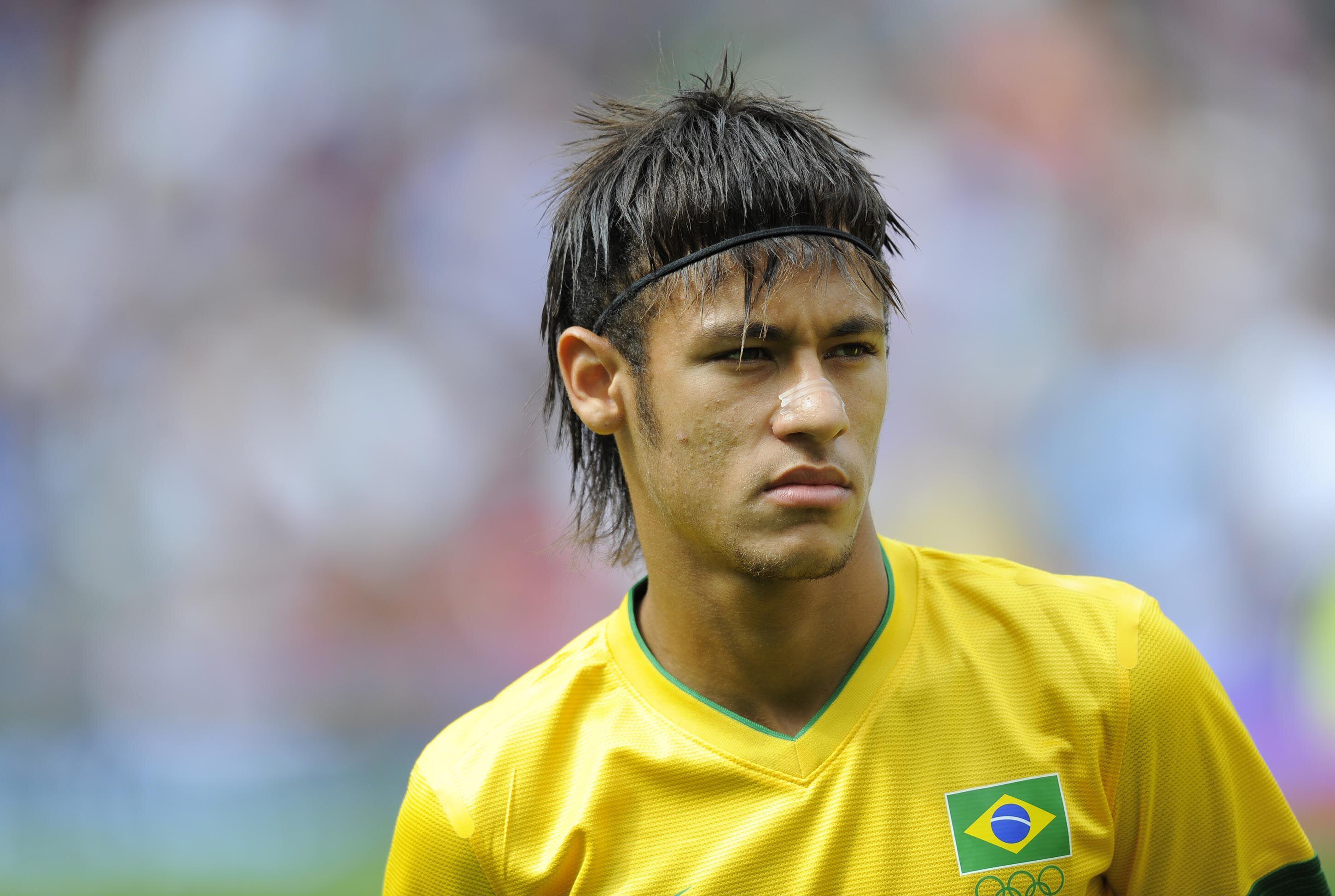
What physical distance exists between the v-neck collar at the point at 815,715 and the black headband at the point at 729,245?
0.53 meters

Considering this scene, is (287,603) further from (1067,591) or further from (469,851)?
(1067,591)

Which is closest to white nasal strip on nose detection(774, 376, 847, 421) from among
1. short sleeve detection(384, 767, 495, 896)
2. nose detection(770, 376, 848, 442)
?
nose detection(770, 376, 848, 442)

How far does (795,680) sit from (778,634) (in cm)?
8

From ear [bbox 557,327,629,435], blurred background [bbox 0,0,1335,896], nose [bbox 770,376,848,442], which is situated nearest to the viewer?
nose [bbox 770,376,848,442]

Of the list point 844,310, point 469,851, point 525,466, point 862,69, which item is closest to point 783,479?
point 844,310

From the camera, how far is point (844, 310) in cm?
164

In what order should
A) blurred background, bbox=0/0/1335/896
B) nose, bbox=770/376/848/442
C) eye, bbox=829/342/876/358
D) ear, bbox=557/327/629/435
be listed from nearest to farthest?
nose, bbox=770/376/848/442, eye, bbox=829/342/876/358, ear, bbox=557/327/629/435, blurred background, bbox=0/0/1335/896

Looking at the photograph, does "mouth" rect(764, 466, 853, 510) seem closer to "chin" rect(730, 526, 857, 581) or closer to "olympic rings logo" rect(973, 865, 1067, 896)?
"chin" rect(730, 526, 857, 581)

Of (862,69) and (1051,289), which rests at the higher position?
(862,69)

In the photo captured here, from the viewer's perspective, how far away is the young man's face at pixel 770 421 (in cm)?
157

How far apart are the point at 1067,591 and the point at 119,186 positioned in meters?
4.75

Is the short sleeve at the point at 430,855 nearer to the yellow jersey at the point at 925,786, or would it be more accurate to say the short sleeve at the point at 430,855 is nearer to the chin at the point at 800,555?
the yellow jersey at the point at 925,786

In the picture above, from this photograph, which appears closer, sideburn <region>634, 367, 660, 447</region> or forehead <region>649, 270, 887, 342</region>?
forehead <region>649, 270, 887, 342</region>

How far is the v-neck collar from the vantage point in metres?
1.63
